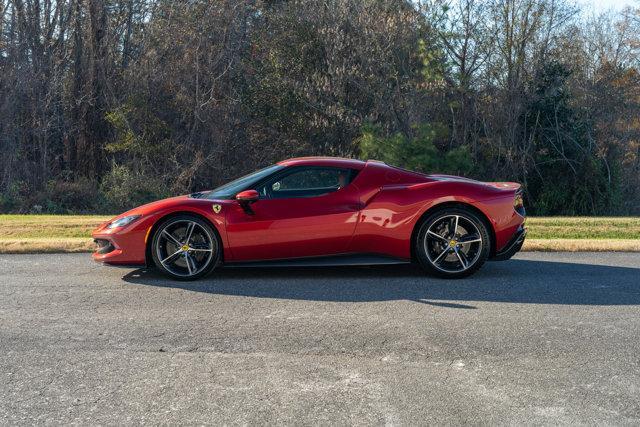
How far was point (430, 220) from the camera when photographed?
297 inches

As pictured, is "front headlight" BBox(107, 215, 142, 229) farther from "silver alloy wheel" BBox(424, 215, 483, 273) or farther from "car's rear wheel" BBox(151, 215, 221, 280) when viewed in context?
"silver alloy wheel" BBox(424, 215, 483, 273)

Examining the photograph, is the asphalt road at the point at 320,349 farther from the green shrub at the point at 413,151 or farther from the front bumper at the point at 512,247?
the green shrub at the point at 413,151

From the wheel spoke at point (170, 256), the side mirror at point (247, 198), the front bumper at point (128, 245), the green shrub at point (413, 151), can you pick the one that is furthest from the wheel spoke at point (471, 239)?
the green shrub at point (413, 151)

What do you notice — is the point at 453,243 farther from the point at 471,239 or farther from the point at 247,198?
the point at 247,198

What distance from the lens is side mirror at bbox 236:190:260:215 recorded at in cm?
742

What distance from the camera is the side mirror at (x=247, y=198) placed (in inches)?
292

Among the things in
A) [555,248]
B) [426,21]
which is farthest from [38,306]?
[426,21]

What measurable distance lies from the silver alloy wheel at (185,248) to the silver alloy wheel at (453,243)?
2.30 metres

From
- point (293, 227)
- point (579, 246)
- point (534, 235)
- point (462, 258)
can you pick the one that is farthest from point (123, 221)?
point (534, 235)

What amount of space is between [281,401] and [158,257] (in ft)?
12.6

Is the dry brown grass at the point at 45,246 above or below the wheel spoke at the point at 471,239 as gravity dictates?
below

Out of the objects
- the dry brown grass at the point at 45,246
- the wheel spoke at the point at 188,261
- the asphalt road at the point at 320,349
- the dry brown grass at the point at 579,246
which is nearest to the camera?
the asphalt road at the point at 320,349

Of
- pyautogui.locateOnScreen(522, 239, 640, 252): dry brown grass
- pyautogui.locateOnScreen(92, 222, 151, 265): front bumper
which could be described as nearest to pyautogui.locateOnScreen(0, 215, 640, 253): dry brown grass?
pyautogui.locateOnScreen(522, 239, 640, 252): dry brown grass

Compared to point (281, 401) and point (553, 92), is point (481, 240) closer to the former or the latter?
point (281, 401)
